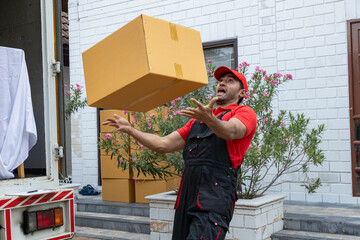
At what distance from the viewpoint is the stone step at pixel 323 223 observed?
485 cm

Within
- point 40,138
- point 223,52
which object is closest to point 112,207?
point 223,52

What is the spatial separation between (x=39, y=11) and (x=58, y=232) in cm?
162

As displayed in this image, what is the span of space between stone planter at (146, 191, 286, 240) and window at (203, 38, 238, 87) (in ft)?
8.88

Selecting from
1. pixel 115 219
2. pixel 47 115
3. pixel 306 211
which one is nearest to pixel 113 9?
pixel 115 219

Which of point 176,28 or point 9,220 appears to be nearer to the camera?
point 176,28

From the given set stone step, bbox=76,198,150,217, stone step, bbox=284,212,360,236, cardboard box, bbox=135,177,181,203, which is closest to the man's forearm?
stone step, bbox=284,212,360,236

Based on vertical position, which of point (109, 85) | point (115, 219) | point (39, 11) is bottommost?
point (115, 219)

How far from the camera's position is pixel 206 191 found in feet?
8.08

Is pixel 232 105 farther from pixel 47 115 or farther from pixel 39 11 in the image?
pixel 39 11

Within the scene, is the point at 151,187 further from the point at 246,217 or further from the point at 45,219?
the point at 45,219

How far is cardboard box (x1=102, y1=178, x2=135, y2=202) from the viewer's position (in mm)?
6926

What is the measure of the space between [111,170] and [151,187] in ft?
2.64

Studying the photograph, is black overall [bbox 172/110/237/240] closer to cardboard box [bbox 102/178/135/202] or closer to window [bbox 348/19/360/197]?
window [bbox 348/19/360/197]

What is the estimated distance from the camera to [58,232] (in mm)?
3098
